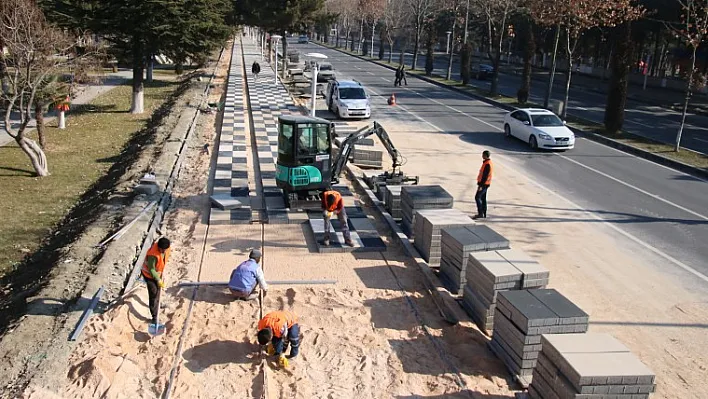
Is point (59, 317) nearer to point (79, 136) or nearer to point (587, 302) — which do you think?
point (587, 302)

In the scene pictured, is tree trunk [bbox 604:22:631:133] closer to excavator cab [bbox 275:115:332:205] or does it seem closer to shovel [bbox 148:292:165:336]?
excavator cab [bbox 275:115:332:205]

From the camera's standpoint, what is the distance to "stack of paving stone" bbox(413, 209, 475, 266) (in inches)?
463

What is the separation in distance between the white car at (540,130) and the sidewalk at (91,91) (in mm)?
17469

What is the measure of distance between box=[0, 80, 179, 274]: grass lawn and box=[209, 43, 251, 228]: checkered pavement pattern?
3.85 metres

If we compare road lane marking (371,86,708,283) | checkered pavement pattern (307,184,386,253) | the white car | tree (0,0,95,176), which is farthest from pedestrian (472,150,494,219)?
tree (0,0,95,176)

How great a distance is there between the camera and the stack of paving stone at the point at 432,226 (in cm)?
1175

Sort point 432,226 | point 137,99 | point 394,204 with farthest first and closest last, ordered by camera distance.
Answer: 1. point 137,99
2. point 394,204
3. point 432,226

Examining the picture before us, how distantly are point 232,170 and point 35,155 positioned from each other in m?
6.03

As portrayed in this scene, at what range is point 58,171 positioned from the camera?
19.9m

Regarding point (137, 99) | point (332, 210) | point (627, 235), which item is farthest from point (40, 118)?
point (627, 235)

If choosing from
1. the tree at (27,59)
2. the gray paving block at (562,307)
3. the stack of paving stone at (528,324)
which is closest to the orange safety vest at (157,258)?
the stack of paving stone at (528,324)

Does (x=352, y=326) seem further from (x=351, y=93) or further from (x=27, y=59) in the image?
(x=351, y=93)

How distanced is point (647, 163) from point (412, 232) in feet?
41.3

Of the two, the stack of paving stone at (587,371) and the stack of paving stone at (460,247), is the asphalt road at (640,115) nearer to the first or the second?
the stack of paving stone at (460,247)
